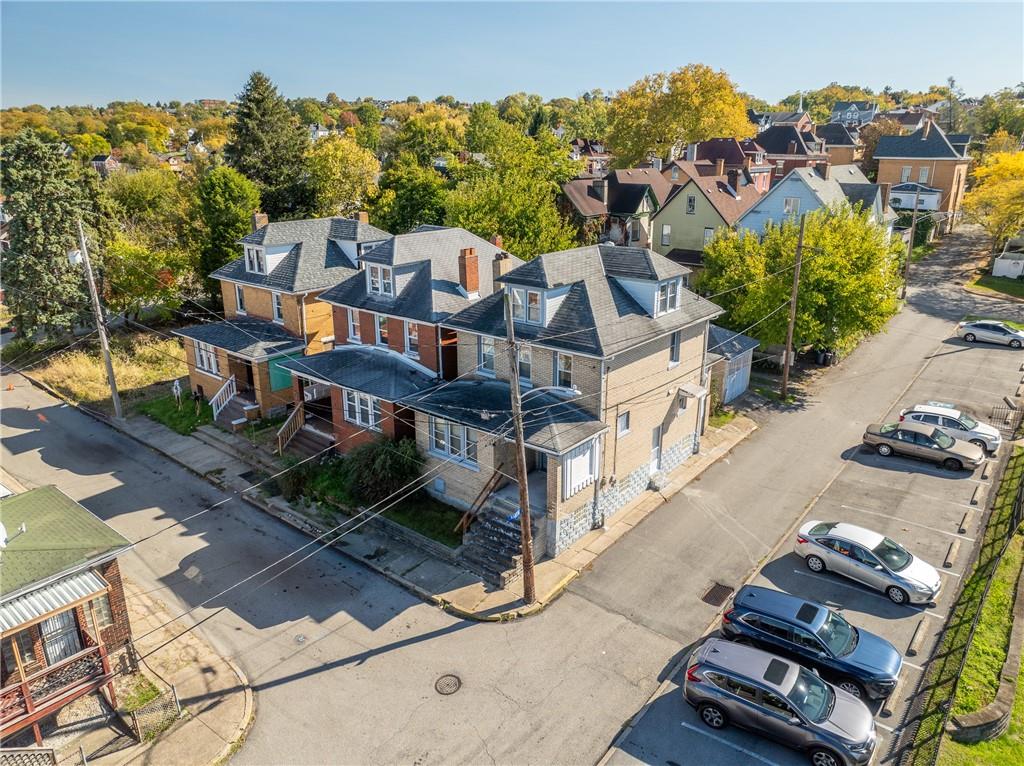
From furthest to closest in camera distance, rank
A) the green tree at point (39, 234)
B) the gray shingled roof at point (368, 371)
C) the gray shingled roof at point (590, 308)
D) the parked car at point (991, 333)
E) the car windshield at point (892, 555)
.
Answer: the parked car at point (991, 333)
the green tree at point (39, 234)
the gray shingled roof at point (368, 371)
the gray shingled roof at point (590, 308)
the car windshield at point (892, 555)

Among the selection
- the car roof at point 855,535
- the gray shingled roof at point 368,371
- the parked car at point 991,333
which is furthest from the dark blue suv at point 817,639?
the parked car at point 991,333

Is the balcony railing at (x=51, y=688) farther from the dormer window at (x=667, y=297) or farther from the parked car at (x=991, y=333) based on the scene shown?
the parked car at (x=991, y=333)

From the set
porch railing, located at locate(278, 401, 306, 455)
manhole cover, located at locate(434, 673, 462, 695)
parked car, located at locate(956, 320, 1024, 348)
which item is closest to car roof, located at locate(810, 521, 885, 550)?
manhole cover, located at locate(434, 673, 462, 695)

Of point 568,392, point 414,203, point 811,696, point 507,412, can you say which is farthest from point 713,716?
point 414,203

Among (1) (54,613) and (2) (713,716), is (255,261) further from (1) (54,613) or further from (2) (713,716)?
(2) (713,716)

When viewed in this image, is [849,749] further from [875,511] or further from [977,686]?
[875,511]

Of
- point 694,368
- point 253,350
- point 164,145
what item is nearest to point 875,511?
point 694,368

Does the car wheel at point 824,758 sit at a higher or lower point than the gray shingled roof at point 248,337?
lower
